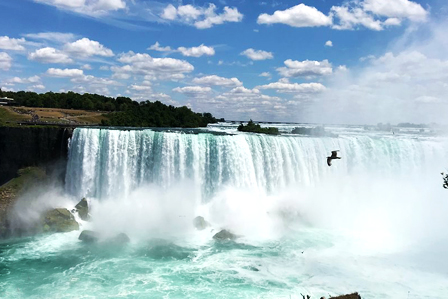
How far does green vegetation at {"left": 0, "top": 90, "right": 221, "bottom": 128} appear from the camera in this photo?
45978mm

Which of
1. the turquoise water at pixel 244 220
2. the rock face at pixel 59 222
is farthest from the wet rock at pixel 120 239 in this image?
the rock face at pixel 59 222

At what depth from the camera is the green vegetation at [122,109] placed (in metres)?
46.0

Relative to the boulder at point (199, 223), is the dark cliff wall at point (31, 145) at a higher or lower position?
higher

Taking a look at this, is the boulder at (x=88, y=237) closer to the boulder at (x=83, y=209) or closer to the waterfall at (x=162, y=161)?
the boulder at (x=83, y=209)

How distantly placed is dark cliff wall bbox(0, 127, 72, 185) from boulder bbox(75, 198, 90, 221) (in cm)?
324

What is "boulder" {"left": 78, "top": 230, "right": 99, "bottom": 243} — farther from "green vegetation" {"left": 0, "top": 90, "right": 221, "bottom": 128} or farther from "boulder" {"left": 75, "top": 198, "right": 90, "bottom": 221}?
"green vegetation" {"left": 0, "top": 90, "right": 221, "bottom": 128}

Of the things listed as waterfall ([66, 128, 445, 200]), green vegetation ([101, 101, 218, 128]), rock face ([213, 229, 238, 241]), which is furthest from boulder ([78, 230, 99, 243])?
green vegetation ([101, 101, 218, 128])

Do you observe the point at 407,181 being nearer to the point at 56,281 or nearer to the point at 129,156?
the point at 129,156

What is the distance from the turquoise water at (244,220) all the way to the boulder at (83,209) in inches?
27.7

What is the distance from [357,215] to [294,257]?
8862 millimetres

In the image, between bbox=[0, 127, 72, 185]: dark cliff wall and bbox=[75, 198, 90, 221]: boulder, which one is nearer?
bbox=[75, 198, 90, 221]: boulder

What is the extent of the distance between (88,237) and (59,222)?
8.41ft

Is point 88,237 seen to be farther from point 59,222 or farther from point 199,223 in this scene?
point 199,223

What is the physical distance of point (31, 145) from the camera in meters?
23.3
